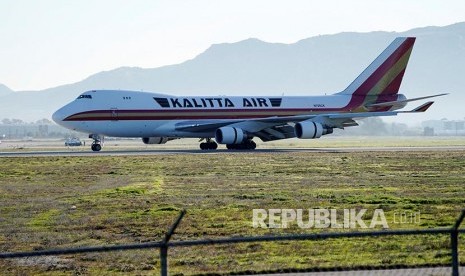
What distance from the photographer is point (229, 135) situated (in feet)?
198

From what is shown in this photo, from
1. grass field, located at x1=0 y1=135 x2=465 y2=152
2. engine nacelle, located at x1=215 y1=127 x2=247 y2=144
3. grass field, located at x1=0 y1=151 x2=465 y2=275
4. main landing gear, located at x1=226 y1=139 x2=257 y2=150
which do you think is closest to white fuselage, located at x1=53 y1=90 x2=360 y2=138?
main landing gear, located at x1=226 y1=139 x2=257 y2=150

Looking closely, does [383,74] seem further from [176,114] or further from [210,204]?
[210,204]

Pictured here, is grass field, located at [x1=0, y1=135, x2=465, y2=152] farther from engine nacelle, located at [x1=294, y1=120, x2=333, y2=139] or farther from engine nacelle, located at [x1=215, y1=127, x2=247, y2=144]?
engine nacelle, located at [x1=294, y1=120, x2=333, y2=139]

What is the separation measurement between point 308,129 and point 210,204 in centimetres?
3518

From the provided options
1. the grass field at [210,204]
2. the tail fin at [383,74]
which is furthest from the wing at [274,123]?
the grass field at [210,204]

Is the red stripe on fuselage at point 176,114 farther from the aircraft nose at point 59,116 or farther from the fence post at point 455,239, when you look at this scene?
the fence post at point 455,239

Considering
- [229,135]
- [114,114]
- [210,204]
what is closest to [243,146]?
[229,135]

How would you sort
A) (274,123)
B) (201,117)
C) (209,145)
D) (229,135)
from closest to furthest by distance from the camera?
(229,135), (274,123), (201,117), (209,145)

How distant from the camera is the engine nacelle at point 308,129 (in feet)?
200

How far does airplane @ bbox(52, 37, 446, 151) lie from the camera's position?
6038 centimetres

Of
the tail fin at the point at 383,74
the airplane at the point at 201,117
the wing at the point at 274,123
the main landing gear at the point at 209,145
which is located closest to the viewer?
the airplane at the point at 201,117

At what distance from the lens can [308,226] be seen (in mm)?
21328

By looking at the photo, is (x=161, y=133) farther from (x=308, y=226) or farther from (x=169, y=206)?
(x=308, y=226)

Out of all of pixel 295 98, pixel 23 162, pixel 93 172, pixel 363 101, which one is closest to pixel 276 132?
pixel 295 98
